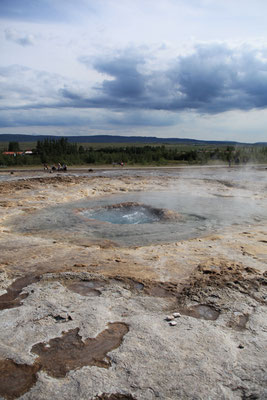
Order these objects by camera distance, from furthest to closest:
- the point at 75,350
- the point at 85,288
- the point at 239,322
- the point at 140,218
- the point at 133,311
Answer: the point at 140,218 → the point at 85,288 → the point at 133,311 → the point at 239,322 → the point at 75,350

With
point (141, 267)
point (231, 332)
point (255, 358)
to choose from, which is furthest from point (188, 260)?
point (255, 358)

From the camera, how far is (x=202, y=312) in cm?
417

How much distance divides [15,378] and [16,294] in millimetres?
1752

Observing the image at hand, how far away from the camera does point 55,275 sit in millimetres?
5203

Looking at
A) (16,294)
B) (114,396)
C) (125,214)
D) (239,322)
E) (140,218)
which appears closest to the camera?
(114,396)

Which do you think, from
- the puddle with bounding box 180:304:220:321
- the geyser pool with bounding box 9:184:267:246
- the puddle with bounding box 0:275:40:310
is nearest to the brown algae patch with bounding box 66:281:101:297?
the puddle with bounding box 0:275:40:310

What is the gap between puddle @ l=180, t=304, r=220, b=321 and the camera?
4062 millimetres

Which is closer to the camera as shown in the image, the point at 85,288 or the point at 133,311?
the point at 133,311

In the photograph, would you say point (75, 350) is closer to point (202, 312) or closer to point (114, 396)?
point (114, 396)

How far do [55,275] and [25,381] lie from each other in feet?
7.57

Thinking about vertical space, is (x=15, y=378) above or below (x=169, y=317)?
below

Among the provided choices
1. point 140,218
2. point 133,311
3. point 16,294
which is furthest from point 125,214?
point 133,311

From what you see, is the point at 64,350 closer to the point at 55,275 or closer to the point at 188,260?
the point at 55,275

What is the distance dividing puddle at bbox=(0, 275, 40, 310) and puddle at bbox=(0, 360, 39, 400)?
3.84 ft
